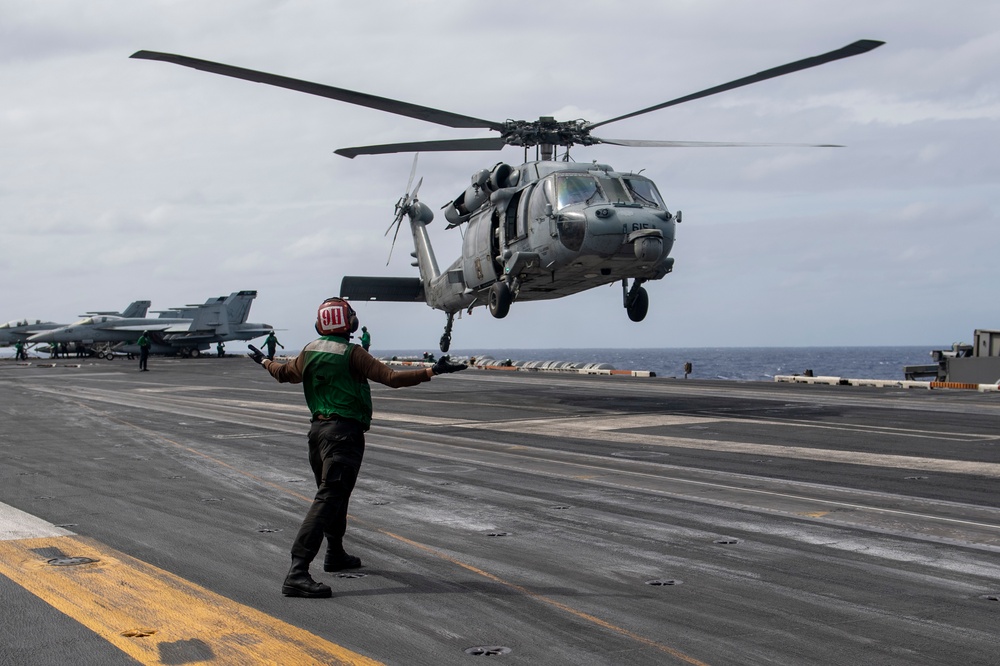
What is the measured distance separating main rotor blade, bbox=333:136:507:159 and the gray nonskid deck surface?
23.9 ft

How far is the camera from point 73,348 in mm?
100375

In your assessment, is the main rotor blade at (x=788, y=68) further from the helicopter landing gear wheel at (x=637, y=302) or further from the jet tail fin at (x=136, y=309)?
the jet tail fin at (x=136, y=309)

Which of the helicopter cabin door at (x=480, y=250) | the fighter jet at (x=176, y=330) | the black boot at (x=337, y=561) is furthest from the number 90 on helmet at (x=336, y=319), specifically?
the fighter jet at (x=176, y=330)

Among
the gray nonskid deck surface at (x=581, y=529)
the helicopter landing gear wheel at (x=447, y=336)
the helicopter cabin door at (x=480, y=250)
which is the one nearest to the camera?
the gray nonskid deck surface at (x=581, y=529)

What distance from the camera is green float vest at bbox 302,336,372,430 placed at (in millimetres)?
7500

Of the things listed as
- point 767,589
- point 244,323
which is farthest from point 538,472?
point 244,323

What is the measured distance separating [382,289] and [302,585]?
25300mm

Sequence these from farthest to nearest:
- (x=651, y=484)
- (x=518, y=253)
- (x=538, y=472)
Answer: (x=518, y=253) → (x=538, y=472) → (x=651, y=484)

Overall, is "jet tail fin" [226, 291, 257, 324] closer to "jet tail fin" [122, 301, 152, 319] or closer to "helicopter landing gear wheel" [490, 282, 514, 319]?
"jet tail fin" [122, 301, 152, 319]

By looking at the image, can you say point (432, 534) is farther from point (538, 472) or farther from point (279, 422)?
point (279, 422)

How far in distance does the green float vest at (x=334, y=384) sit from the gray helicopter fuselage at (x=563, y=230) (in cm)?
1460

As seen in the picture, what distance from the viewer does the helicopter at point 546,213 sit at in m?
21.5

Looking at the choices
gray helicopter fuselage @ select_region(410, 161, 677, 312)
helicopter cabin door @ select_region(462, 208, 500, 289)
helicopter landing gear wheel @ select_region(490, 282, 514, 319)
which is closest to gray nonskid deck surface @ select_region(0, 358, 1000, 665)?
gray helicopter fuselage @ select_region(410, 161, 677, 312)

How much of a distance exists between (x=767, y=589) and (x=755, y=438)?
1049 centimetres
